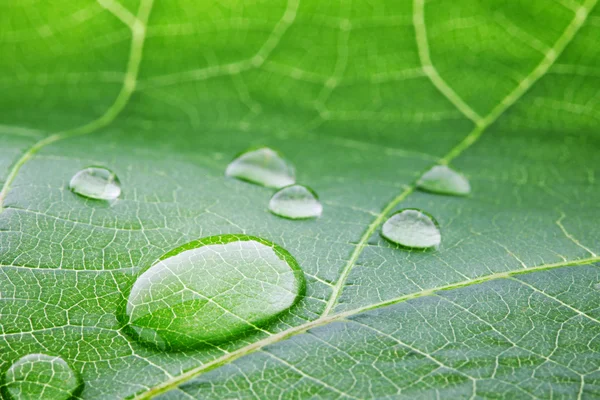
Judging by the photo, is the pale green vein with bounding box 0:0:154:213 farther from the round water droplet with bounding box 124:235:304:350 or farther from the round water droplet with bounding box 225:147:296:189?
the round water droplet with bounding box 124:235:304:350

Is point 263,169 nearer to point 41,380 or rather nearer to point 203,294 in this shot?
point 203,294

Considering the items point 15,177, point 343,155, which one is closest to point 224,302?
point 15,177

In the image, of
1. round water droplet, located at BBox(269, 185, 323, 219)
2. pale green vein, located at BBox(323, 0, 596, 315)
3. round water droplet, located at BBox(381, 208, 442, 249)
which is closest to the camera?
round water droplet, located at BBox(381, 208, 442, 249)

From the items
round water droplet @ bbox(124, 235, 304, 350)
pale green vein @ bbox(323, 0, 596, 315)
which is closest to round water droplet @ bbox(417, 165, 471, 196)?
pale green vein @ bbox(323, 0, 596, 315)

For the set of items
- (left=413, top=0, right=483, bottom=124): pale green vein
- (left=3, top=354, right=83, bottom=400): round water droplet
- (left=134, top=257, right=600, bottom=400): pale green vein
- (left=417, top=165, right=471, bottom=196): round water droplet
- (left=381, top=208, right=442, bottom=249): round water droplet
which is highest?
(left=413, top=0, right=483, bottom=124): pale green vein

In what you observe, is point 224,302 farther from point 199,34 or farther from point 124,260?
point 199,34

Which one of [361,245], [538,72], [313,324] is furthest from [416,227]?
[538,72]
